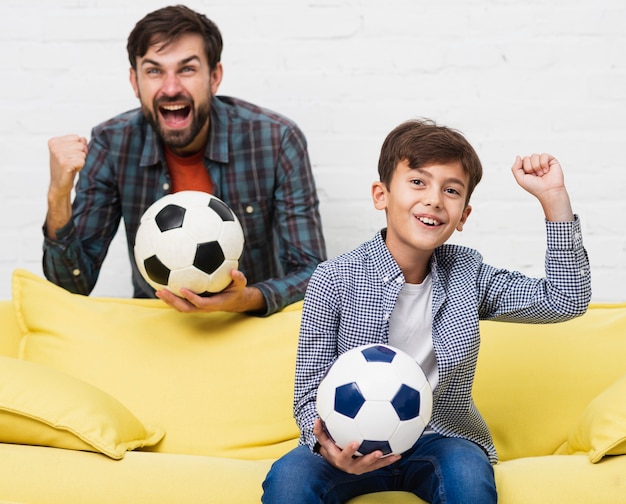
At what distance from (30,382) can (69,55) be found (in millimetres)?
1476

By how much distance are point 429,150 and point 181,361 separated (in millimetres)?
871

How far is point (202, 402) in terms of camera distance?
2266 millimetres

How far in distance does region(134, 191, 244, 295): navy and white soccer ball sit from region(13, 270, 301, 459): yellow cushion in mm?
163

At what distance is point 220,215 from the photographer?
2279 mm

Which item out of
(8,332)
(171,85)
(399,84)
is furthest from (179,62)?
(8,332)

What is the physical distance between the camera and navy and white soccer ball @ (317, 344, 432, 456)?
5.31 ft

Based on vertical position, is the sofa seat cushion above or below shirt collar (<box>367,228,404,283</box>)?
below

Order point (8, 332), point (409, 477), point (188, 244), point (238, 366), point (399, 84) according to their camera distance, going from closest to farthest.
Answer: point (409, 477) → point (188, 244) → point (238, 366) → point (8, 332) → point (399, 84)

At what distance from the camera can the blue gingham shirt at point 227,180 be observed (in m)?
2.79

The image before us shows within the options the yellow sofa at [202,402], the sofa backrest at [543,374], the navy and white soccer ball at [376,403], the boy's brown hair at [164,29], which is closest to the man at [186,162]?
the boy's brown hair at [164,29]

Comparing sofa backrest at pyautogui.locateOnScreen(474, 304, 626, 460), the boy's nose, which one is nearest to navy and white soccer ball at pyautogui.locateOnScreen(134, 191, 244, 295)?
the boy's nose

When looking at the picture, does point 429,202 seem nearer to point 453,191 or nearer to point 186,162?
point 453,191

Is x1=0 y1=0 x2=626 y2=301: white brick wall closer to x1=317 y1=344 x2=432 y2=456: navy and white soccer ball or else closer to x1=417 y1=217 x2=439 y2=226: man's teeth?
x1=417 y1=217 x2=439 y2=226: man's teeth

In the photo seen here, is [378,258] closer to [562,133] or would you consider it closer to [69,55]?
[562,133]
